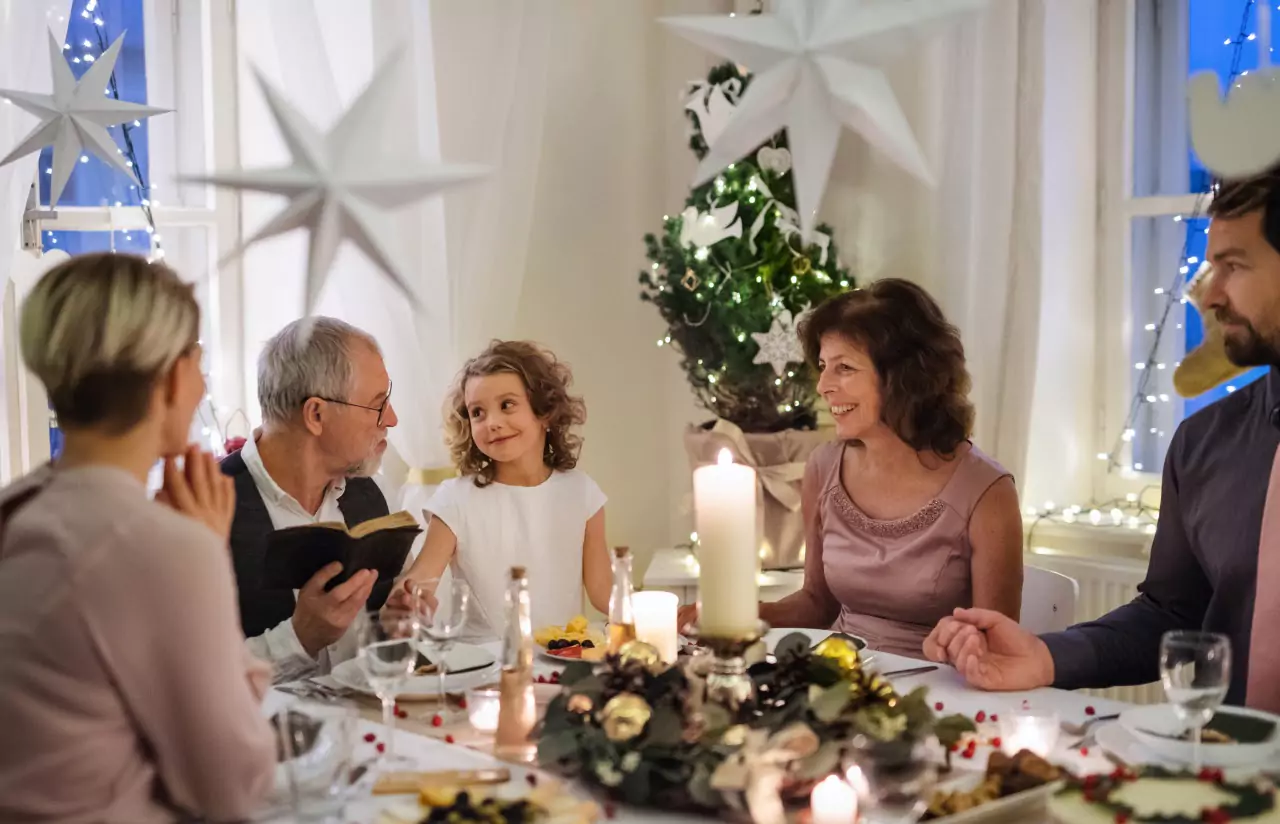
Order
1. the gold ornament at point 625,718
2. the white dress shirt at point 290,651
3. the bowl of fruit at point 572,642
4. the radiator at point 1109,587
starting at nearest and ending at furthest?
the gold ornament at point 625,718, the bowl of fruit at point 572,642, the white dress shirt at point 290,651, the radiator at point 1109,587

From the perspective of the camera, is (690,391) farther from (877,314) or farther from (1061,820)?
(1061,820)

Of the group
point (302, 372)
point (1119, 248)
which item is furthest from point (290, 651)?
point (1119, 248)

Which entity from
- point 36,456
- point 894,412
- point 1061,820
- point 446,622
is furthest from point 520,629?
point 36,456

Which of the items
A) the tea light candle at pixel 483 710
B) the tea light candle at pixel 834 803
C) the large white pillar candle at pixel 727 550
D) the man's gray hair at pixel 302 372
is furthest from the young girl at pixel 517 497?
the tea light candle at pixel 834 803

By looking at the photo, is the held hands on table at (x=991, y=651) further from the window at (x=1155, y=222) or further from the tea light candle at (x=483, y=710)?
the window at (x=1155, y=222)

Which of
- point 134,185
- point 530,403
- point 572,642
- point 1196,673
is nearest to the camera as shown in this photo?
point 1196,673

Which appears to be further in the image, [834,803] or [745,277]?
[745,277]

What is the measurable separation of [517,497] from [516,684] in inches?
52.2

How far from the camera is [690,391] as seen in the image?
13.7 feet

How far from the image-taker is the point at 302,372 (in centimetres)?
256

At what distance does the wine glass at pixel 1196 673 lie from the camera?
141 cm

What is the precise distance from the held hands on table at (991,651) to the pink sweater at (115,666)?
101 centimetres

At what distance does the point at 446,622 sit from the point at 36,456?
7.27ft

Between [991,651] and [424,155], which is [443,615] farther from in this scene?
[424,155]
